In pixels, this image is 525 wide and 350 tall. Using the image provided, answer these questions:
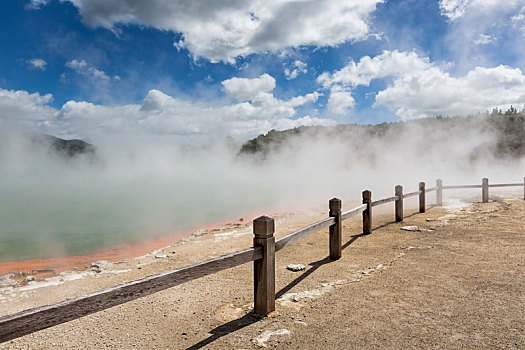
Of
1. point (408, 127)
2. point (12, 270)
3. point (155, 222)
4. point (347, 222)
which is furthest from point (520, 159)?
point (12, 270)

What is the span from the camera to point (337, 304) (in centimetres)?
412

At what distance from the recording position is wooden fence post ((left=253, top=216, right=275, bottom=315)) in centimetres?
372

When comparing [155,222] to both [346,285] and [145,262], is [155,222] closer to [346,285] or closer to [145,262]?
[145,262]

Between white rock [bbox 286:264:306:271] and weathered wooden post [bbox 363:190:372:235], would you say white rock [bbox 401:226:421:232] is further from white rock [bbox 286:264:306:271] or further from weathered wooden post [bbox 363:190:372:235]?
white rock [bbox 286:264:306:271]

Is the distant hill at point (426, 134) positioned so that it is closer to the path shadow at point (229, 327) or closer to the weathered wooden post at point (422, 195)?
the weathered wooden post at point (422, 195)

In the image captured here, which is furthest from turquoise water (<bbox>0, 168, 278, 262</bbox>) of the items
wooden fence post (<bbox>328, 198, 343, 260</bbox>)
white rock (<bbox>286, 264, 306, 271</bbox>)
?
wooden fence post (<bbox>328, 198, 343, 260</bbox>)

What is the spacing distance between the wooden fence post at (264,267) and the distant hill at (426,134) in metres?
42.6

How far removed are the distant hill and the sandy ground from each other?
3904 centimetres

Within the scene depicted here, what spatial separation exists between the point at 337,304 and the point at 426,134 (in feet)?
176

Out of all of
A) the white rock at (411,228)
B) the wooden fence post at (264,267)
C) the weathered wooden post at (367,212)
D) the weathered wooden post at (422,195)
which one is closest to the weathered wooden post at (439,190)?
the weathered wooden post at (422,195)

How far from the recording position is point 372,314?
376 cm

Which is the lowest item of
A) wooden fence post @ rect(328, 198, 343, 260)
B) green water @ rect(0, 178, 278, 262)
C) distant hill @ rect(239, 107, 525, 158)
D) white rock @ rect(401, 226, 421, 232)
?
green water @ rect(0, 178, 278, 262)

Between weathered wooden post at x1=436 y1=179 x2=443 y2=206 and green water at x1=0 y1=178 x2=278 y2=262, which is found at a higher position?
weathered wooden post at x1=436 y1=179 x2=443 y2=206

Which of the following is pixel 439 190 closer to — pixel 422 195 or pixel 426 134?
pixel 422 195
